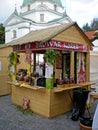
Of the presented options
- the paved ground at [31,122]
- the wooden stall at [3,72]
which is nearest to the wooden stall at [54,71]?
the paved ground at [31,122]

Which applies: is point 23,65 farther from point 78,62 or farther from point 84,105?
point 84,105

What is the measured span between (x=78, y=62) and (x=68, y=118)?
2287 millimetres

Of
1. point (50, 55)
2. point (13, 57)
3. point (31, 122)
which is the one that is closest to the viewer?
point (31, 122)

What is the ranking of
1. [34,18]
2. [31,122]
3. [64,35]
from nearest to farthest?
[31,122] → [64,35] → [34,18]

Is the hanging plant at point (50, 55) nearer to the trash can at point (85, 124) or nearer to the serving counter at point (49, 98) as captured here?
the serving counter at point (49, 98)

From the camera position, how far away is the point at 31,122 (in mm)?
6398

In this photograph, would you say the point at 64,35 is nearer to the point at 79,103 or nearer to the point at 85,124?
the point at 79,103

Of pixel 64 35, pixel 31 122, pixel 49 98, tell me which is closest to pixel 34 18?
pixel 64 35

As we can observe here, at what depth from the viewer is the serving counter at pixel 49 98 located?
6.81 m

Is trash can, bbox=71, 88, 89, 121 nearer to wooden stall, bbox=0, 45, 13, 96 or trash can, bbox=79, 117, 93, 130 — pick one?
trash can, bbox=79, 117, 93, 130

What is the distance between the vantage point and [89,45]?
8.52 m

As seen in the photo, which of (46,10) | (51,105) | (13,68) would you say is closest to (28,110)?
(51,105)

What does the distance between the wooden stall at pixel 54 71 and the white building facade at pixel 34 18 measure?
27.1 m

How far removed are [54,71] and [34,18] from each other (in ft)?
103
